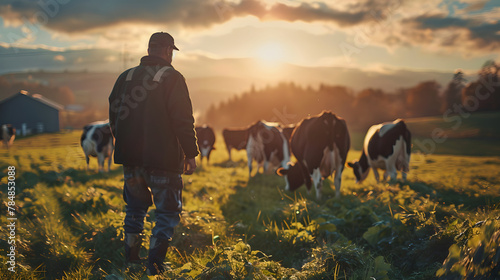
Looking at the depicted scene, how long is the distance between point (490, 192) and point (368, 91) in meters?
57.5

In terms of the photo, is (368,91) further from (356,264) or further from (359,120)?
(356,264)

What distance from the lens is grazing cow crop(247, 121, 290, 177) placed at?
13922 mm

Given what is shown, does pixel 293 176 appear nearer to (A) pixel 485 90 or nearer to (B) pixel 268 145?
(B) pixel 268 145

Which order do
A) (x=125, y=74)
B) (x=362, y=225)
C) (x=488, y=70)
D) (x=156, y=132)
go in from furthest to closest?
(x=488, y=70) → (x=362, y=225) → (x=125, y=74) → (x=156, y=132)

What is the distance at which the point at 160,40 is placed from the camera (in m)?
3.75

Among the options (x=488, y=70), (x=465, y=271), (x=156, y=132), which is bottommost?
(x=465, y=271)

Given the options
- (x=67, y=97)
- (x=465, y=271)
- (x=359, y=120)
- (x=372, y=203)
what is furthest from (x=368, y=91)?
(x=67, y=97)

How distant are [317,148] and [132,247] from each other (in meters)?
5.70

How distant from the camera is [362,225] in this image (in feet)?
16.1

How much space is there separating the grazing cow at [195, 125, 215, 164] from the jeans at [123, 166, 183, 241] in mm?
14963

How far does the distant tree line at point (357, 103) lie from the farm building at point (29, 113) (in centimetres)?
1691

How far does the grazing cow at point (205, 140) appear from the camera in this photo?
1923cm

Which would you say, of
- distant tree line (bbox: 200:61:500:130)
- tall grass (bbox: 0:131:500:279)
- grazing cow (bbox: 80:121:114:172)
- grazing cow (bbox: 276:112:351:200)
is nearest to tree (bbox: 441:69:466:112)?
distant tree line (bbox: 200:61:500:130)

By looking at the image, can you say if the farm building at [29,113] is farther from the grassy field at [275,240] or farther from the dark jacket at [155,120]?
the dark jacket at [155,120]
